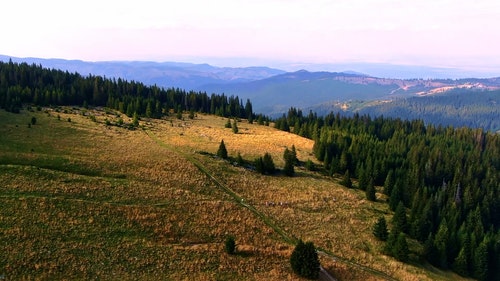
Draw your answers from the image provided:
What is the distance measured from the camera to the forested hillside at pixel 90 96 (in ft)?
374

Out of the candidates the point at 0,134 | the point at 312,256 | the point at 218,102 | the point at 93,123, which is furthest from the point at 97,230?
the point at 218,102

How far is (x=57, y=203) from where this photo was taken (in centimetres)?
4634

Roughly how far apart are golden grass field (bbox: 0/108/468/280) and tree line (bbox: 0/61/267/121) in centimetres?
3703

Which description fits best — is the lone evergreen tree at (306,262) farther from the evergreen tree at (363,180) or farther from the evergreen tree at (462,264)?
the evergreen tree at (363,180)

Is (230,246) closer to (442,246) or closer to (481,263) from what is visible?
(442,246)

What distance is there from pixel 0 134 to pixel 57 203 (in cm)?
3382

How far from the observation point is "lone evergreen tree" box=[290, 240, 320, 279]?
1639 inches

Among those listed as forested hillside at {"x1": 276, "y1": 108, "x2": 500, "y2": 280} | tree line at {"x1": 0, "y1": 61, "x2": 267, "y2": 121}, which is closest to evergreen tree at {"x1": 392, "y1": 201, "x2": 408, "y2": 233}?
forested hillside at {"x1": 276, "y1": 108, "x2": 500, "y2": 280}

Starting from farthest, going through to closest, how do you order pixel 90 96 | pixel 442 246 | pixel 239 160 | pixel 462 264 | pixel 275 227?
1. pixel 90 96
2. pixel 239 160
3. pixel 442 246
4. pixel 462 264
5. pixel 275 227

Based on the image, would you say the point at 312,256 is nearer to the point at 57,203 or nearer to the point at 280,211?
the point at 280,211

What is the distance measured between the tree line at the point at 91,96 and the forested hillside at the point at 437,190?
4822cm

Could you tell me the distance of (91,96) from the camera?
141 metres

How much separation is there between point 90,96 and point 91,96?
1.75ft

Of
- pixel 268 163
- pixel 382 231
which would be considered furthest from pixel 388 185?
pixel 268 163
